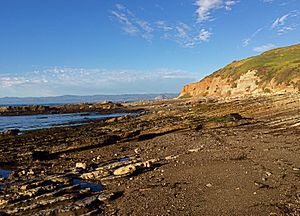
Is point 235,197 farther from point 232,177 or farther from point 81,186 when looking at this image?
point 81,186

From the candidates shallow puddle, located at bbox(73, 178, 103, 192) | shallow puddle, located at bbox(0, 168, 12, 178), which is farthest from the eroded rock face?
shallow puddle, located at bbox(0, 168, 12, 178)

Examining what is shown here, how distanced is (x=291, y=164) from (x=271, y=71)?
79.1 metres

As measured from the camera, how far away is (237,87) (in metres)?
97.6

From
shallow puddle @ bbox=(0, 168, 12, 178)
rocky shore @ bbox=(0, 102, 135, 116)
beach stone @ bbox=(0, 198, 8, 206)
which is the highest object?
beach stone @ bbox=(0, 198, 8, 206)

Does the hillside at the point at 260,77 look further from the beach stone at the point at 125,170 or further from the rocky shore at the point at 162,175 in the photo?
the beach stone at the point at 125,170

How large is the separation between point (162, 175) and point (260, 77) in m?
82.1

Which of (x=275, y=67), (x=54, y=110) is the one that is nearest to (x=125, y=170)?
(x=275, y=67)

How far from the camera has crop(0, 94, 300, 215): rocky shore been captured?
41.5 ft

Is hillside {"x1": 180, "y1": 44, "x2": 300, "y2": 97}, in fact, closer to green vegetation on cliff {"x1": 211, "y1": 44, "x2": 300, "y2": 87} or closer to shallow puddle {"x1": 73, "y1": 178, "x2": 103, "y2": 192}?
green vegetation on cliff {"x1": 211, "y1": 44, "x2": 300, "y2": 87}

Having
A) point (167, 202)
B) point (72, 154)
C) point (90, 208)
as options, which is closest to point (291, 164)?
point (167, 202)

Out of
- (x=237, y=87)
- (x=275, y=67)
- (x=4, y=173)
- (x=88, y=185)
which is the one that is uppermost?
(x=275, y=67)

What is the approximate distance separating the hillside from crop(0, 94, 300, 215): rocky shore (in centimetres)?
5207

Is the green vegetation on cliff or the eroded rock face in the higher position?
the green vegetation on cliff

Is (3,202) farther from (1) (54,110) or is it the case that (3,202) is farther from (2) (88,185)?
(1) (54,110)
